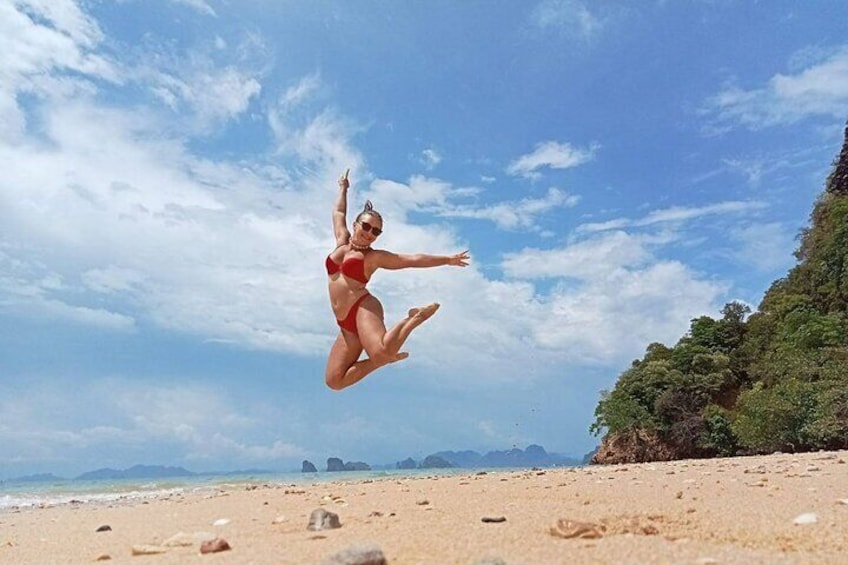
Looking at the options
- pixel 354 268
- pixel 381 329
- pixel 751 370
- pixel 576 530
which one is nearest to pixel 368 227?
pixel 354 268

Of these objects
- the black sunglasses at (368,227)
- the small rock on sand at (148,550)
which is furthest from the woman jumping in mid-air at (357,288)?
the small rock on sand at (148,550)

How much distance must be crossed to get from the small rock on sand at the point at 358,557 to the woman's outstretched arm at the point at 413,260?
3960 mm

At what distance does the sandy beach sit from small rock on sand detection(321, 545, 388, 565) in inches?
4.3

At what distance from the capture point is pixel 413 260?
7.19 meters

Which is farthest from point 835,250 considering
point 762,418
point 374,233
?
point 374,233

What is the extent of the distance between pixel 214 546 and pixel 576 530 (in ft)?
7.52

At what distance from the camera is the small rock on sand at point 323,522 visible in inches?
204

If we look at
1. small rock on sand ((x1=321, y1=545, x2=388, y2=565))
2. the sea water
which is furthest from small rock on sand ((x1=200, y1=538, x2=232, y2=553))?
the sea water

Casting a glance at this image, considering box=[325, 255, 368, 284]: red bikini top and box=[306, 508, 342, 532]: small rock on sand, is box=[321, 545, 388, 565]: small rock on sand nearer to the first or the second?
box=[306, 508, 342, 532]: small rock on sand

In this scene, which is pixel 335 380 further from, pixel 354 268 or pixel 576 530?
pixel 576 530

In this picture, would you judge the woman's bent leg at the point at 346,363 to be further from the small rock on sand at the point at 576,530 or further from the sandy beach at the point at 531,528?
the small rock on sand at the point at 576,530

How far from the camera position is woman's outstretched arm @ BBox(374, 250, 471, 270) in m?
7.13

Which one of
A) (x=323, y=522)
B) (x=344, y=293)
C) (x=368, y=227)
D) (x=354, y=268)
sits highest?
(x=368, y=227)

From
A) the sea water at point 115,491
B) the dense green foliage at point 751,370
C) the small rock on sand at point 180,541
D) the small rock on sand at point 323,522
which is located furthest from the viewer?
the dense green foliage at point 751,370
